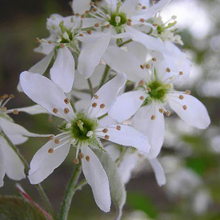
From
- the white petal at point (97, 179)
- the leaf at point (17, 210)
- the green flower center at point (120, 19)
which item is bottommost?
the leaf at point (17, 210)

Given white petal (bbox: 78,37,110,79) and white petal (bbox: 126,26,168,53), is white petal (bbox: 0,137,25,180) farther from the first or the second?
white petal (bbox: 126,26,168,53)

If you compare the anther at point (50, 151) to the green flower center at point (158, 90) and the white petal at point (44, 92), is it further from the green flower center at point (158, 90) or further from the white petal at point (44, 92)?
the green flower center at point (158, 90)

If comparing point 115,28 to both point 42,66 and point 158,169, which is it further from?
point 158,169

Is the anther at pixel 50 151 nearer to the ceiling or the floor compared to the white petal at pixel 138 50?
nearer to the floor

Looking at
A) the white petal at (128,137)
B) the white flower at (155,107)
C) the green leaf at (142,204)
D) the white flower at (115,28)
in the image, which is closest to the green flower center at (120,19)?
the white flower at (115,28)

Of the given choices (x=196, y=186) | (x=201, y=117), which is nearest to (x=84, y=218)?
(x=196, y=186)

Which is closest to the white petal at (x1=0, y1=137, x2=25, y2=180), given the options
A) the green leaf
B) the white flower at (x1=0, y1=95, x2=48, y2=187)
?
the white flower at (x1=0, y1=95, x2=48, y2=187)
